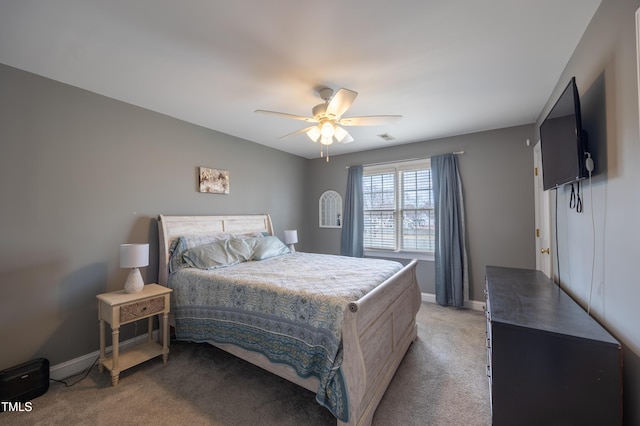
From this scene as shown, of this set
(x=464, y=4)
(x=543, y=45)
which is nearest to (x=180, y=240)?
(x=464, y=4)

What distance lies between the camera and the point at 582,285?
5.63ft

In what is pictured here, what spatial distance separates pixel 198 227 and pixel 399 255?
3.21 m

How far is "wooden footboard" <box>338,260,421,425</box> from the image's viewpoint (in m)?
1.57

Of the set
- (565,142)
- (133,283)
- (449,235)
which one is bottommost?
(133,283)

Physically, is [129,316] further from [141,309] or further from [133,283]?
[133,283]

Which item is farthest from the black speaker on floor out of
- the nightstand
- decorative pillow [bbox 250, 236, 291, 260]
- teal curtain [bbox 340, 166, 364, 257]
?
teal curtain [bbox 340, 166, 364, 257]

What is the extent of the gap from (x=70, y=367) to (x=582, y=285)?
417 centimetres

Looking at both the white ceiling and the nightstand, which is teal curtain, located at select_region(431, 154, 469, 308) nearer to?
the white ceiling

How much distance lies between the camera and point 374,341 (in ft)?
6.06

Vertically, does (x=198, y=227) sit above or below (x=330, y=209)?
below

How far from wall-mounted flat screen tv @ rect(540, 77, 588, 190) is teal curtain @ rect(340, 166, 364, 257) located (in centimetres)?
289

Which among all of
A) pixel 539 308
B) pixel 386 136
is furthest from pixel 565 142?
pixel 386 136

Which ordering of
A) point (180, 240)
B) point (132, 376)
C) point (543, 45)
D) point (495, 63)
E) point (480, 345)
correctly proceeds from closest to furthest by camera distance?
point (543, 45) < point (495, 63) < point (132, 376) < point (480, 345) < point (180, 240)

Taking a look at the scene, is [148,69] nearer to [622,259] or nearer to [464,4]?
[464,4]
